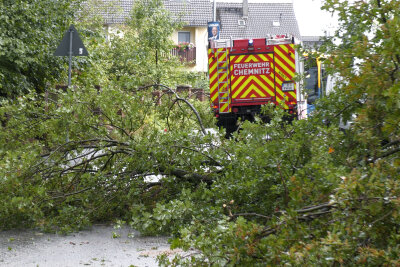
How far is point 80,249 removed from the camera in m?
6.27

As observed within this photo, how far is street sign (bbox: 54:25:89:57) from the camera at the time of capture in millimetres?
13516

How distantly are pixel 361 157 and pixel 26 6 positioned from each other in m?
12.1

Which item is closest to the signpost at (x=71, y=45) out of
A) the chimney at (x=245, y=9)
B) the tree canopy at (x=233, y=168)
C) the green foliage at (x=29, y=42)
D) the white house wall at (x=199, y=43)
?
the green foliage at (x=29, y=42)

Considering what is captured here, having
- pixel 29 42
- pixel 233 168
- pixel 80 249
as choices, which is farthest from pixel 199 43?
pixel 80 249

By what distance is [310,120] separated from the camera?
597 cm

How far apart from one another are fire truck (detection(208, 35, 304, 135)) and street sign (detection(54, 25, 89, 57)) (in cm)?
450

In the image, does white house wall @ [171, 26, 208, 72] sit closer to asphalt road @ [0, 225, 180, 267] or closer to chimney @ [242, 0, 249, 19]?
chimney @ [242, 0, 249, 19]

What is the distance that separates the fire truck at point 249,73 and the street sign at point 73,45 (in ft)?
14.8

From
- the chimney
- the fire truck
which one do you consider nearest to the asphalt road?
the fire truck

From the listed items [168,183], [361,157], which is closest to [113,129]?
[168,183]

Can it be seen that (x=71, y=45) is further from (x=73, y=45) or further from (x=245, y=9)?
(x=245, y=9)

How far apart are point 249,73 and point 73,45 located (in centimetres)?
514

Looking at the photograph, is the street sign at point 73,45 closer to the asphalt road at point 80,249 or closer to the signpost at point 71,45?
the signpost at point 71,45

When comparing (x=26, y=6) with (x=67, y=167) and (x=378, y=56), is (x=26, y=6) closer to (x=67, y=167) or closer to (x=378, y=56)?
(x=67, y=167)
